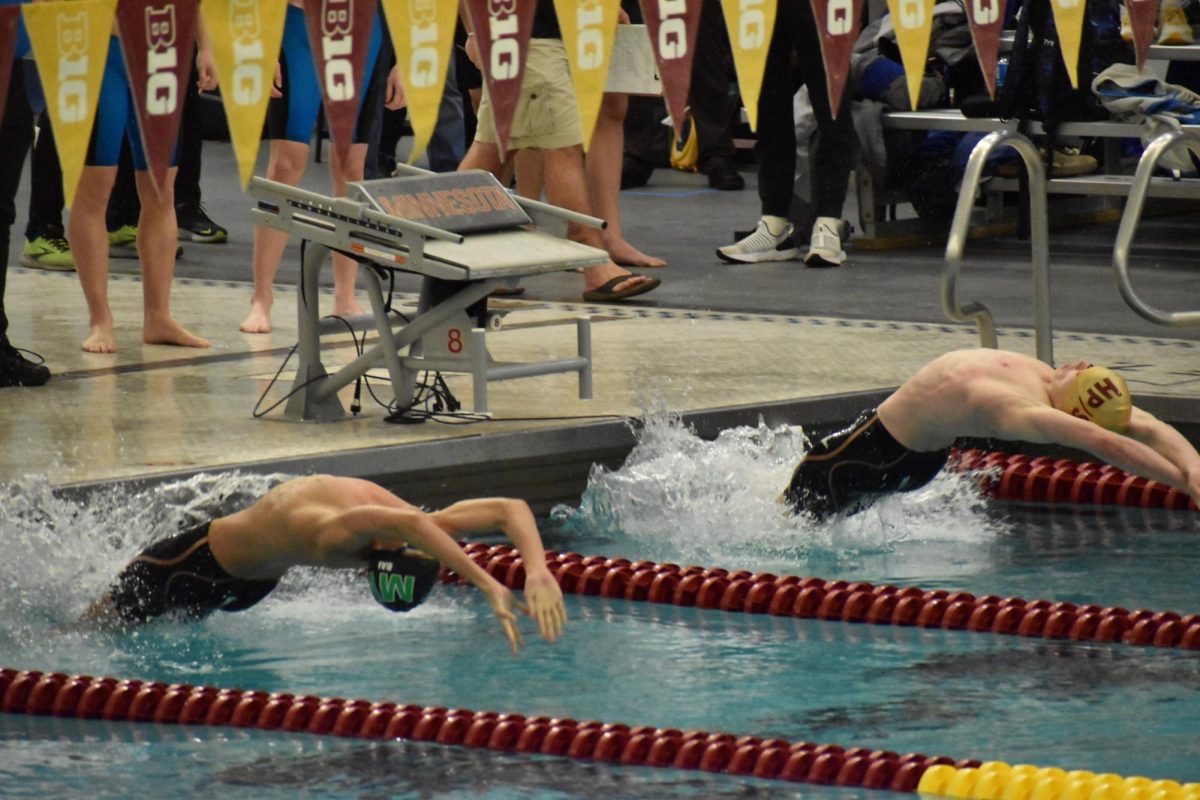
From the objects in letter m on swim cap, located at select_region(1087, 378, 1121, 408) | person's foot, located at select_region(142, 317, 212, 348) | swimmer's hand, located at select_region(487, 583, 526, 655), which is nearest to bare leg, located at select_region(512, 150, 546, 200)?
person's foot, located at select_region(142, 317, 212, 348)

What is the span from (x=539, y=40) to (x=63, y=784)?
4.76 meters

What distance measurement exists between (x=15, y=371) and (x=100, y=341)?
65 centimetres

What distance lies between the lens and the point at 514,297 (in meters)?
8.52

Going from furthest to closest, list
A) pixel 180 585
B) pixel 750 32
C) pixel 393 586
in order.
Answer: pixel 750 32 < pixel 180 585 < pixel 393 586

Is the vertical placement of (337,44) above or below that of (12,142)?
above

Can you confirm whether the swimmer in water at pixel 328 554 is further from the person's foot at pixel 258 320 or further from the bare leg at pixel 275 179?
the person's foot at pixel 258 320

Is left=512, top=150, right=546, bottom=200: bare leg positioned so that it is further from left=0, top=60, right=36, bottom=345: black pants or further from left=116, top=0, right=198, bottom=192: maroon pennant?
left=116, top=0, right=198, bottom=192: maroon pennant

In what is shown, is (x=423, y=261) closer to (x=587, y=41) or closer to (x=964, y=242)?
(x=587, y=41)

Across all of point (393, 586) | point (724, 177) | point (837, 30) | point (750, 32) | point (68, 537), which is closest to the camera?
point (393, 586)

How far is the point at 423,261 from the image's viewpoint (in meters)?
5.74

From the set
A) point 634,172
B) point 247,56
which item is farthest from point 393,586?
point 634,172

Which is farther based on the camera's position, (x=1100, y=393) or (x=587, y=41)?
(x=587, y=41)

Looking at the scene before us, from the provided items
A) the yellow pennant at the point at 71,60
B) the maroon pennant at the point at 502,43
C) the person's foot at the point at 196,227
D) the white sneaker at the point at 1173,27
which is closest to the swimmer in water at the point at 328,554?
the yellow pennant at the point at 71,60

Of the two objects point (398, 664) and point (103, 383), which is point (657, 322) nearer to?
point (103, 383)
